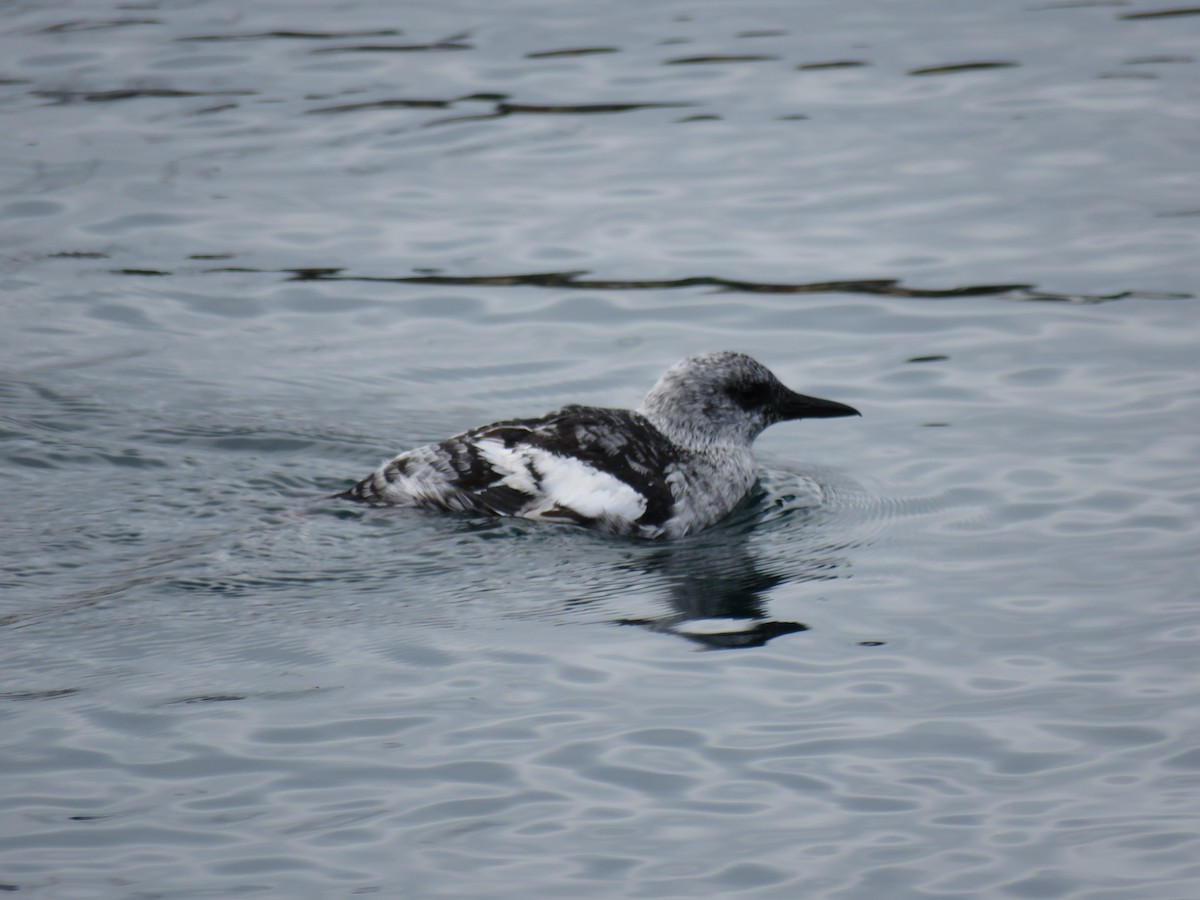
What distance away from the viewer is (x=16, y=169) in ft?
44.5

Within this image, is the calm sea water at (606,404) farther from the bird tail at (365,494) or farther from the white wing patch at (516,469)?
the white wing patch at (516,469)

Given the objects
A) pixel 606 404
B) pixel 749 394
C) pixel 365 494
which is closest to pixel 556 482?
pixel 365 494

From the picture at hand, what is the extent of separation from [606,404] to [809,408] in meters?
1.31

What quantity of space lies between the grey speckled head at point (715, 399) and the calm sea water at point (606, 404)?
15.9 inches

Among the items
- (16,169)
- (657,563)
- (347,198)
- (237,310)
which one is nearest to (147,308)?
(237,310)

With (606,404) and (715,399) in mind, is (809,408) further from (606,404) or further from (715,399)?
(606,404)

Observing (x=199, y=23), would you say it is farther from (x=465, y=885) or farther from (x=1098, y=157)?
(x=465, y=885)

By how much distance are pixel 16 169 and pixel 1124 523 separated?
870 centimetres

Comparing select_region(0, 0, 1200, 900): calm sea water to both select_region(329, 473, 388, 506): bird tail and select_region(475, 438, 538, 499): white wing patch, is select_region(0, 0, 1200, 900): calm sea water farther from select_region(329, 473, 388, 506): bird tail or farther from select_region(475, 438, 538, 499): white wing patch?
select_region(475, 438, 538, 499): white wing patch

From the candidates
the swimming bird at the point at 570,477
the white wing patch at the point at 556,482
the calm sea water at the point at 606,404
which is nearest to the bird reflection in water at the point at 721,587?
the calm sea water at the point at 606,404

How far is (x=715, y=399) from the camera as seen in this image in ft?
30.6

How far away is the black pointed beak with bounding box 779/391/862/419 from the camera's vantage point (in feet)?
30.1

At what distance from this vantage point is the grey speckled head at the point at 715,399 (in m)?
9.30

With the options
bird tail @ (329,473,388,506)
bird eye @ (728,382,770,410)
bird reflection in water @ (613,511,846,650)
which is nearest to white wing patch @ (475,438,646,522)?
bird reflection in water @ (613,511,846,650)
